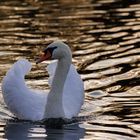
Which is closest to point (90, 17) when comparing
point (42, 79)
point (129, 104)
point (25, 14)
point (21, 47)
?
point (25, 14)

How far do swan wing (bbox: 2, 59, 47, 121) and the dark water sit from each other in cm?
20

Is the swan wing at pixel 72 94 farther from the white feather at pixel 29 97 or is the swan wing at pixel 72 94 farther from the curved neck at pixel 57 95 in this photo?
the curved neck at pixel 57 95

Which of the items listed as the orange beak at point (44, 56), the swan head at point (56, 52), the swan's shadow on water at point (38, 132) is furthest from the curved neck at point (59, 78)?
the swan's shadow on water at point (38, 132)

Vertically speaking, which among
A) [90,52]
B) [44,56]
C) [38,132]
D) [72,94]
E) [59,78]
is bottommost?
[38,132]

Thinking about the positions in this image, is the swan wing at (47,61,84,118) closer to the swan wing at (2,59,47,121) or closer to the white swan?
the white swan

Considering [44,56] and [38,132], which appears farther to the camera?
[44,56]

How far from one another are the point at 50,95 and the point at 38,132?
2.74 ft

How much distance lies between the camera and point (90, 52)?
54.3ft

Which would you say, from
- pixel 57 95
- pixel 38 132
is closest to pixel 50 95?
pixel 57 95

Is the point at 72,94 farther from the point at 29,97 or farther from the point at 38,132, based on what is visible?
the point at 38,132

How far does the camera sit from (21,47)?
1716 centimetres

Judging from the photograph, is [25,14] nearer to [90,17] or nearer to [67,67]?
[90,17]

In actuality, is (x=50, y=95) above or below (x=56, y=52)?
below

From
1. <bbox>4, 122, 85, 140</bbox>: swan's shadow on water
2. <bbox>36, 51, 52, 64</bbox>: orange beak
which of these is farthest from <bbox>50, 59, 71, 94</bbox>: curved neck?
<bbox>4, 122, 85, 140</bbox>: swan's shadow on water
